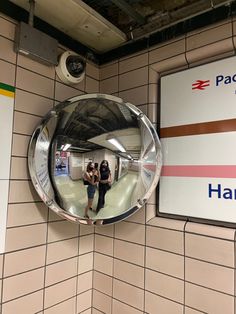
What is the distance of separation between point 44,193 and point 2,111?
0.43 meters

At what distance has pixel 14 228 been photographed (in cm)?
113

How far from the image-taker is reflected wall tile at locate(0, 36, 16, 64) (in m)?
1.13

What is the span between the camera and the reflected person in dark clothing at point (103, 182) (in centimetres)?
120

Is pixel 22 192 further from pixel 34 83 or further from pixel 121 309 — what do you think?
pixel 121 309

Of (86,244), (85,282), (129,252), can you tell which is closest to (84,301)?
(85,282)

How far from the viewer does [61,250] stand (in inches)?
52.4

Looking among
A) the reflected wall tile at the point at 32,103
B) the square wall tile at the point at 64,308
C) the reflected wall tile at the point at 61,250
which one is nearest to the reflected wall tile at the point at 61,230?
the reflected wall tile at the point at 61,250

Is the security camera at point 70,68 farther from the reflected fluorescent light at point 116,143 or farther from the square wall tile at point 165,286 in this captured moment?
the square wall tile at point 165,286

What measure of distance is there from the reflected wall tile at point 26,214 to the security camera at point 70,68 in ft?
2.31

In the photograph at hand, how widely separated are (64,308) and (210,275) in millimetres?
818

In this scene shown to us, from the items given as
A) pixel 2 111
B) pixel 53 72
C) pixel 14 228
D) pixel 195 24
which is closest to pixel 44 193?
pixel 14 228

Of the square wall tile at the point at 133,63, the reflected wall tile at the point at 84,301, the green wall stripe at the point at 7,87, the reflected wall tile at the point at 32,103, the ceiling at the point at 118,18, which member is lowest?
the reflected wall tile at the point at 84,301

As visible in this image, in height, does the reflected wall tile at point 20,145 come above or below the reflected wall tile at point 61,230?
above

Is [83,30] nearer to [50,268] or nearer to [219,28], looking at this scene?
[219,28]
